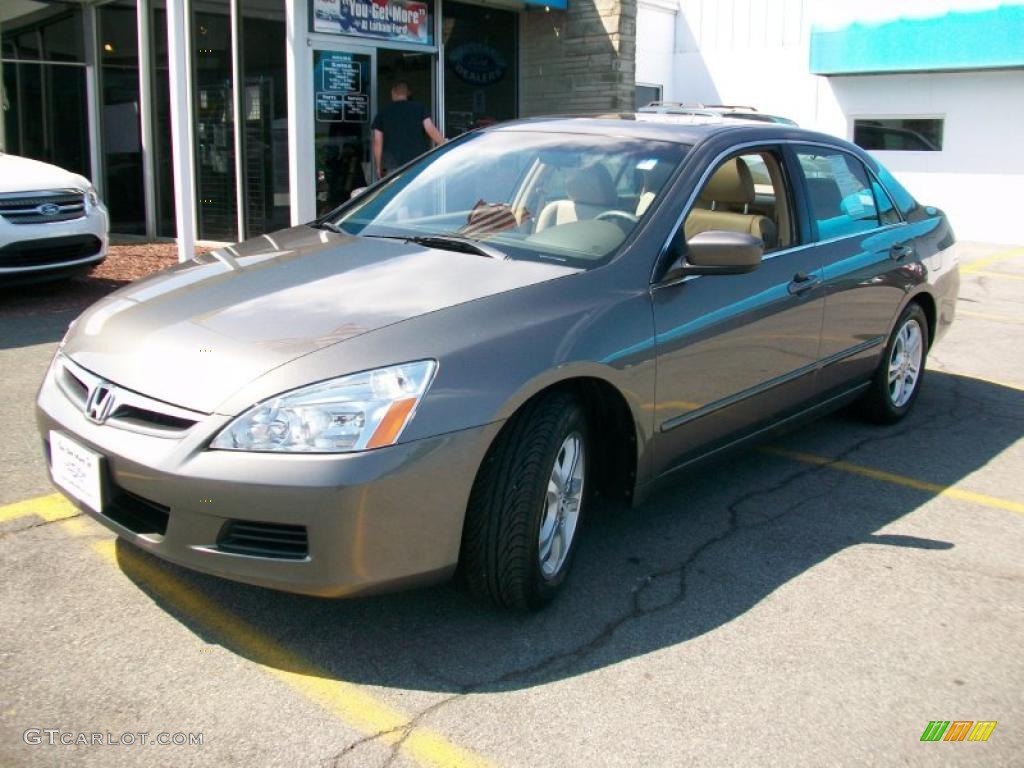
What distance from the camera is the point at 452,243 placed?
3.84 meters

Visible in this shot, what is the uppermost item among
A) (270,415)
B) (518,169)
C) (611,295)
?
(518,169)

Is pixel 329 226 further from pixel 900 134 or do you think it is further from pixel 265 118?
pixel 900 134

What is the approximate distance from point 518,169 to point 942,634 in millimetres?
2429

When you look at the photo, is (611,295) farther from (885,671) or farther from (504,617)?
(885,671)

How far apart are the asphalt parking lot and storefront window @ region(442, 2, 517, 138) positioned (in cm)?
886

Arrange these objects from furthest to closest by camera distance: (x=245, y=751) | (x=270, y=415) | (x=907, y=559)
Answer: (x=907, y=559) → (x=270, y=415) → (x=245, y=751)

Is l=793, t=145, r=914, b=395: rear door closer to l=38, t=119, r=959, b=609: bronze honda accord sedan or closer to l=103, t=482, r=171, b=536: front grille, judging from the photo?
l=38, t=119, r=959, b=609: bronze honda accord sedan

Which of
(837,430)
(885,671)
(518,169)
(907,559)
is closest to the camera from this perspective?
(885,671)

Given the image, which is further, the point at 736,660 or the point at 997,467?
the point at 997,467

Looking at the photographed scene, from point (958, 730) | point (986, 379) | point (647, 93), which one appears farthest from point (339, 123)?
point (647, 93)

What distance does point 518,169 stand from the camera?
4.30m

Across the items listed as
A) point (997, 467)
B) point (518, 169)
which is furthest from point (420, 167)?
point (997, 467)

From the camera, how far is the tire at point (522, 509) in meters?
3.08

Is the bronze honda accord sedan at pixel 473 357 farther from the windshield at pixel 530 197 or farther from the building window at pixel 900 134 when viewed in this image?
the building window at pixel 900 134
